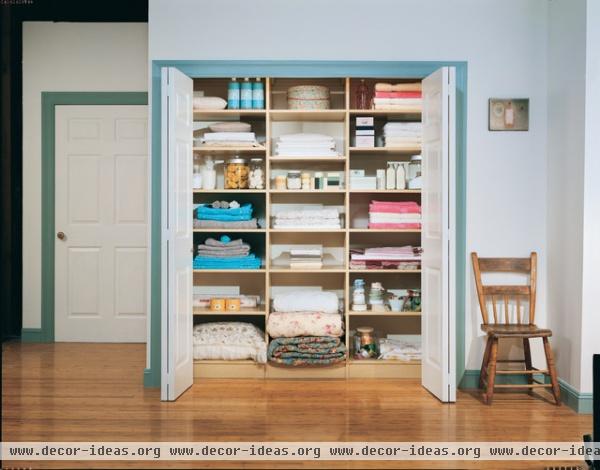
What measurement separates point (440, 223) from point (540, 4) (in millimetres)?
1786

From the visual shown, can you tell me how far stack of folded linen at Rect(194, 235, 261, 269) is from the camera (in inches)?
203

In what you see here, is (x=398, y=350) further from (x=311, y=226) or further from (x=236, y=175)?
(x=236, y=175)

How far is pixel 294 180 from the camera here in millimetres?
5223

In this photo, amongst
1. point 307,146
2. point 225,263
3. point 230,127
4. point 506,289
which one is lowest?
point 506,289

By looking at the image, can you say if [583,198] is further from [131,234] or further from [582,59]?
[131,234]

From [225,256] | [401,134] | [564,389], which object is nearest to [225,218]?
[225,256]

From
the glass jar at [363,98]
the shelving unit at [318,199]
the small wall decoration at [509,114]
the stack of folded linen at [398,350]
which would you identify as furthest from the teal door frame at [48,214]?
the small wall decoration at [509,114]

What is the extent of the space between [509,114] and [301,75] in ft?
4.92

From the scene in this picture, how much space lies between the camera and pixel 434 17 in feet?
15.5

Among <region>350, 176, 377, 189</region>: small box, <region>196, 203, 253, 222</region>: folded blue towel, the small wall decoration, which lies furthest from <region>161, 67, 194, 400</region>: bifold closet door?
the small wall decoration

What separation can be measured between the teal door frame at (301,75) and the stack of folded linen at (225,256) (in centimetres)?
54

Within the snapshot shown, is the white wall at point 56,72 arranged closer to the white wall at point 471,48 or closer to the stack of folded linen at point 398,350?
the white wall at point 471,48

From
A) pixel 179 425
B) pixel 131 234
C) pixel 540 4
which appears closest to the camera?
pixel 179 425

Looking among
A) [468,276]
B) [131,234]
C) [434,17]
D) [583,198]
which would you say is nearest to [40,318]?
[131,234]
